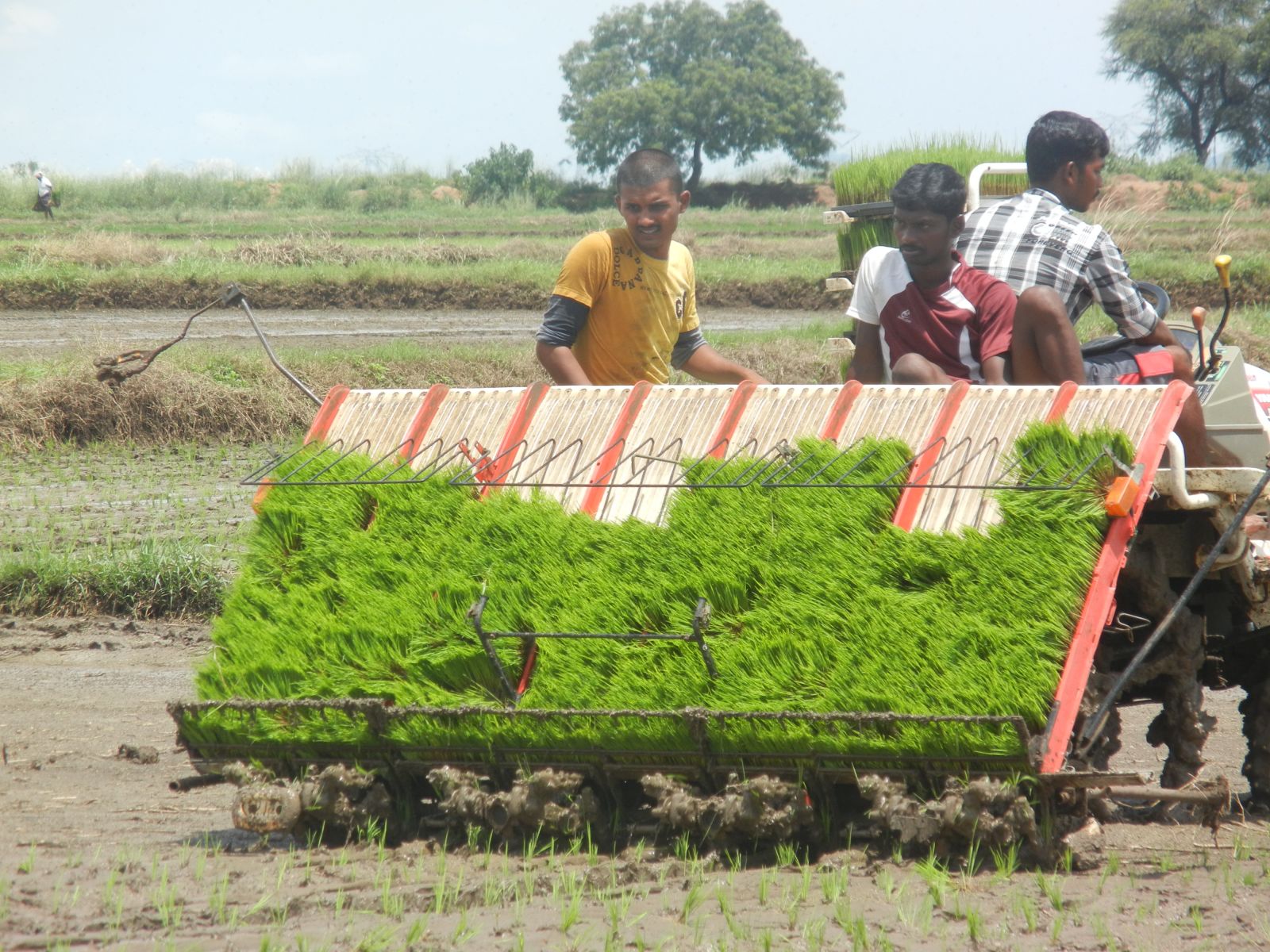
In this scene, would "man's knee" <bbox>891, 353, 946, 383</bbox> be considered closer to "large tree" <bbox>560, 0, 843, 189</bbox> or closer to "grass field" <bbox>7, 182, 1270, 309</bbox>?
"grass field" <bbox>7, 182, 1270, 309</bbox>

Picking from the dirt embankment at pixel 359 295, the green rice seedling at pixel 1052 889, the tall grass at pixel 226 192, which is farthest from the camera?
the tall grass at pixel 226 192

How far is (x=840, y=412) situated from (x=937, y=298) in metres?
0.75

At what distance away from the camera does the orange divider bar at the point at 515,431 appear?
16.1 ft

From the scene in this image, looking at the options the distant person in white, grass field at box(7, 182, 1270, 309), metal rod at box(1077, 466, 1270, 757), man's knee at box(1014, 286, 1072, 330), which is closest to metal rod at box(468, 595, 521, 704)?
metal rod at box(1077, 466, 1270, 757)

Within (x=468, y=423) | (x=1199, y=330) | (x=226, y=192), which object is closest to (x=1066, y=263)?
(x=1199, y=330)

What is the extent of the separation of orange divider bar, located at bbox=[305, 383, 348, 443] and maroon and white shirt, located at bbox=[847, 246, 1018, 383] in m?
2.02

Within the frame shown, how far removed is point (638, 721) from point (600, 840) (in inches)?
17.2

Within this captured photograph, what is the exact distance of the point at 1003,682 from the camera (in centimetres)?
383

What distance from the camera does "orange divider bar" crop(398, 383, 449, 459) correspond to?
508cm

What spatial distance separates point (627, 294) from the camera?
5.82 meters

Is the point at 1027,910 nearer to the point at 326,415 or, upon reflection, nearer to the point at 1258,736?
the point at 1258,736

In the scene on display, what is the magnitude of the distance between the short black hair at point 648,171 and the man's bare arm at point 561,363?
70cm

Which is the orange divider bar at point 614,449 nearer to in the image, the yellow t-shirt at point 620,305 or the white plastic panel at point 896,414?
the white plastic panel at point 896,414

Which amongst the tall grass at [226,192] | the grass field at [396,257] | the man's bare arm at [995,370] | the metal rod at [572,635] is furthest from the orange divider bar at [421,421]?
the tall grass at [226,192]
